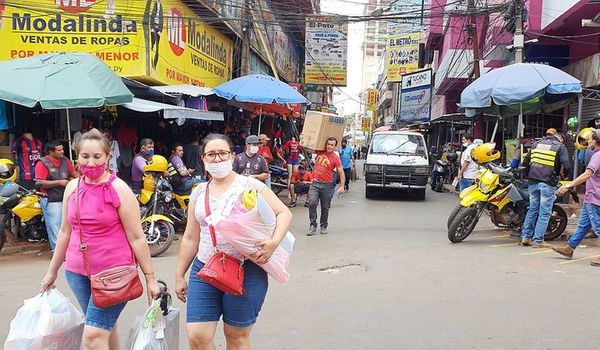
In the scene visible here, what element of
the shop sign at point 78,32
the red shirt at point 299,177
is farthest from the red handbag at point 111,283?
the red shirt at point 299,177

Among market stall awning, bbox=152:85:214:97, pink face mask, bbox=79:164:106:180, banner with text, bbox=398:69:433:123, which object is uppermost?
banner with text, bbox=398:69:433:123

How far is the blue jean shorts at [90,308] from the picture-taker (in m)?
3.00

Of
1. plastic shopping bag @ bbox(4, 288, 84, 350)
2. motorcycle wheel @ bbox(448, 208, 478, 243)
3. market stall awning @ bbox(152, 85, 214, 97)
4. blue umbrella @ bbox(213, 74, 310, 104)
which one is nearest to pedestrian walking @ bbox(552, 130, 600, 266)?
motorcycle wheel @ bbox(448, 208, 478, 243)

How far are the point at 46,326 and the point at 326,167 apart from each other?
6609 mm

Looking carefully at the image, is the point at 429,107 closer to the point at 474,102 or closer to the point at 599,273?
the point at 474,102

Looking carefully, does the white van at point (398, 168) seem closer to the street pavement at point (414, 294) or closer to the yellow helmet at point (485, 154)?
the street pavement at point (414, 294)

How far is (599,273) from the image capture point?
6.55 meters

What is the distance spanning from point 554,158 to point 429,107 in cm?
2195

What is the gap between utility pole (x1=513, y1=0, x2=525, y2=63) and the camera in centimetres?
1181

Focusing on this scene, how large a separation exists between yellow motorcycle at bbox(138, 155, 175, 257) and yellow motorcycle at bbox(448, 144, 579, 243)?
14.3ft

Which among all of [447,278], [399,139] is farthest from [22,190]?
[399,139]

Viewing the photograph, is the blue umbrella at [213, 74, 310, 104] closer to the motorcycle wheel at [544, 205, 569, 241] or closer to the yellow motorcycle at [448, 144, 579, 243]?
the yellow motorcycle at [448, 144, 579, 243]

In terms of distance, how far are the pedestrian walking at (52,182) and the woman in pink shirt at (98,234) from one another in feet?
14.7

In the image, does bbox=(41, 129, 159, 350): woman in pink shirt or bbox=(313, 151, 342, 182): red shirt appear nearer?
bbox=(41, 129, 159, 350): woman in pink shirt
